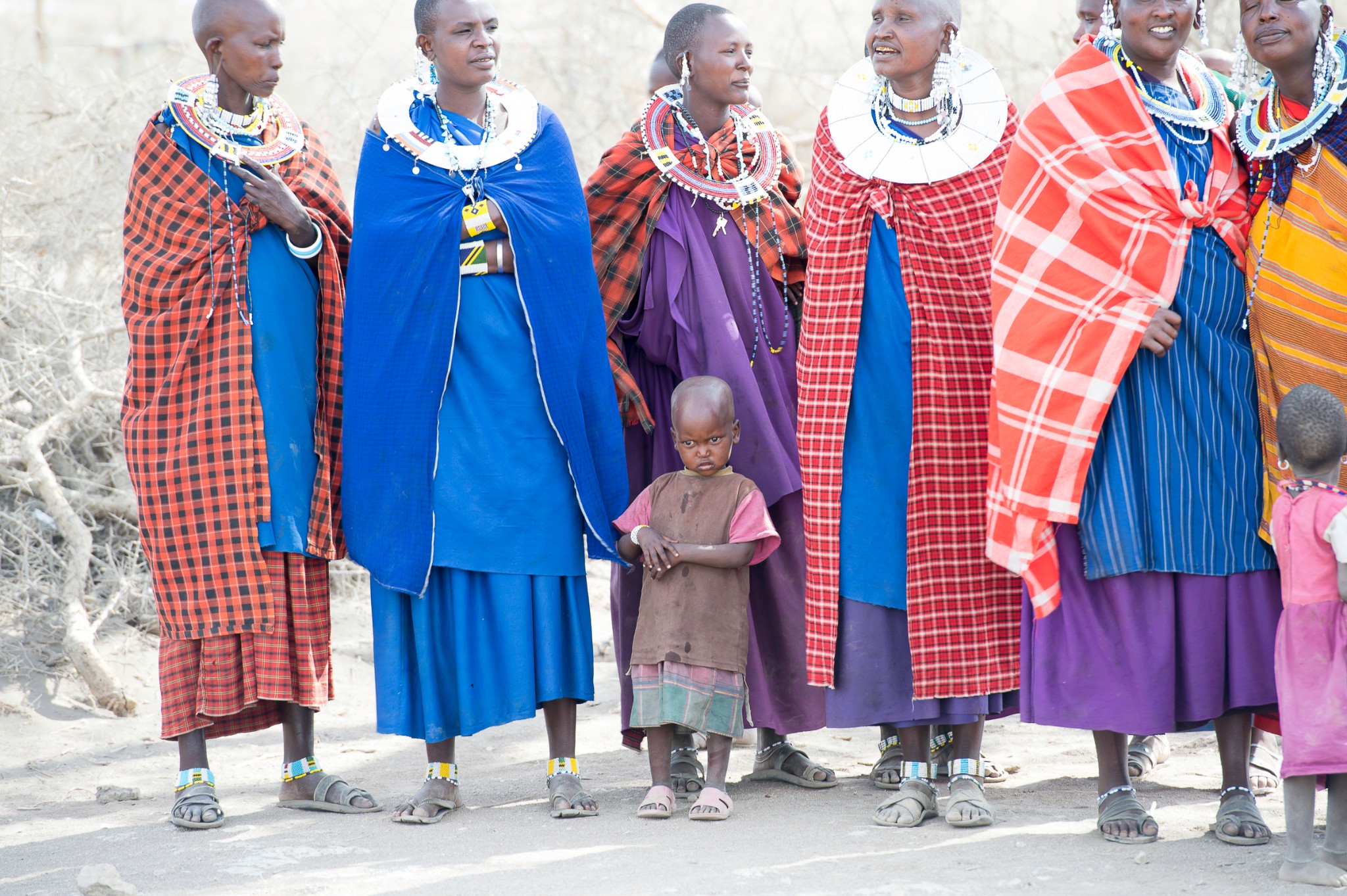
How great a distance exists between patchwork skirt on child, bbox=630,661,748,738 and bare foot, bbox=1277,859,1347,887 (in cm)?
153

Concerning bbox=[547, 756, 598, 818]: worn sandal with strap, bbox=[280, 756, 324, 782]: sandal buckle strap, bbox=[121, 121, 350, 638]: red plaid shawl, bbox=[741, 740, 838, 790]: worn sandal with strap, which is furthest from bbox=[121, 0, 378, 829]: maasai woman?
bbox=[741, 740, 838, 790]: worn sandal with strap

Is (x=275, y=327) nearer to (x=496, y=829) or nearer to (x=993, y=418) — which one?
(x=496, y=829)

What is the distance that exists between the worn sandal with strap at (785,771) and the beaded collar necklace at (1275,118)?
2324mm

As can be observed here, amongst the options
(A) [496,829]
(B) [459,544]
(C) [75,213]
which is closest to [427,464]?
(B) [459,544]

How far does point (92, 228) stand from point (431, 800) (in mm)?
4799

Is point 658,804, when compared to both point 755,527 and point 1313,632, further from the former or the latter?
point 1313,632

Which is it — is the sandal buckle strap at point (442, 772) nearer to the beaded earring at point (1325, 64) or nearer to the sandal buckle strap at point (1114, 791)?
the sandal buckle strap at point (1114, 791)

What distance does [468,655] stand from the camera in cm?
434

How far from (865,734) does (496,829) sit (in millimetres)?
1962

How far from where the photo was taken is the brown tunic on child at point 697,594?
4.18 m

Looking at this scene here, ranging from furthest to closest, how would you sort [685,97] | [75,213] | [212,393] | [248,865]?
[75,213] → [685,97] → [212,393] → [248,865]

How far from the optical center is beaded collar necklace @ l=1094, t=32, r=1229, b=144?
380 cm

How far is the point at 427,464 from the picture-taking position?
14.2 feet

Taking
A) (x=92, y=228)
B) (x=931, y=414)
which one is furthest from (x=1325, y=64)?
(x=92, y=228)
